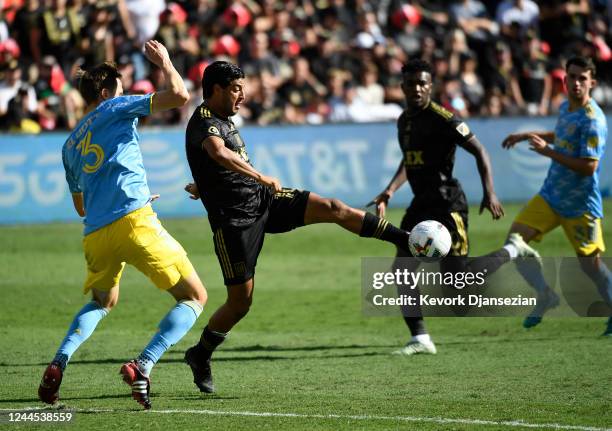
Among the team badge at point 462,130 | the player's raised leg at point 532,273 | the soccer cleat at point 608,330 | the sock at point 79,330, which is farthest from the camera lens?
the player's raised leg at point 532,273

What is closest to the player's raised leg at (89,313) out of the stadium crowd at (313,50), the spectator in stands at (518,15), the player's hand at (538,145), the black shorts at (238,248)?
the black shorts at (238,248)

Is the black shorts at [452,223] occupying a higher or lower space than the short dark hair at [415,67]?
lower

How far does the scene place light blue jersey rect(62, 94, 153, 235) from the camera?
7387 mm

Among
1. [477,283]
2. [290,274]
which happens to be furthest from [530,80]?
[477,283]

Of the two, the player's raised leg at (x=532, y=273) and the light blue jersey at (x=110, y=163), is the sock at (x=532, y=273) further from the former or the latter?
the light blue jersey at (x=110, y=163)

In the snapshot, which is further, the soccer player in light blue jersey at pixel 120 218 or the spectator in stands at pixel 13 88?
the spectator in stands at pixel 13 88

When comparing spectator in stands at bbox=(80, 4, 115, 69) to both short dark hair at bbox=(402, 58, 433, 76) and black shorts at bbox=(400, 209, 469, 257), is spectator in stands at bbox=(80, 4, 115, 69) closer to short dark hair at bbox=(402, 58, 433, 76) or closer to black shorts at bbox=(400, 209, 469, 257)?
short dark hair at bbox=(402, 58, 433, 76)

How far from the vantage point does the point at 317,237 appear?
18.0 meters

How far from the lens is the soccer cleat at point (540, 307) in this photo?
1110 cm

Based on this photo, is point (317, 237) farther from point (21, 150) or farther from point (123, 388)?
point (123, 388)

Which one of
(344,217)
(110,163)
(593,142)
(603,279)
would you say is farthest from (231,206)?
(603,279)

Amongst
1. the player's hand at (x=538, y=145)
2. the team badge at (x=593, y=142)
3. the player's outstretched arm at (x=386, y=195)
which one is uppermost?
the player's hand at (x=538, y=145)

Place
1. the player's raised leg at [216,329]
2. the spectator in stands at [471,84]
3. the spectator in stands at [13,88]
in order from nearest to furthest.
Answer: the player's raised leg at [216,329] → the spectator in stands at [13,88] → the spectator in stands at [471,84]

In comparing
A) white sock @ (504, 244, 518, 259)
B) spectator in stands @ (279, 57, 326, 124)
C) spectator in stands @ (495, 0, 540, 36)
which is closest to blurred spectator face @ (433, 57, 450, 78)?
spectator in stands @ (495, 0, 540, 36)
